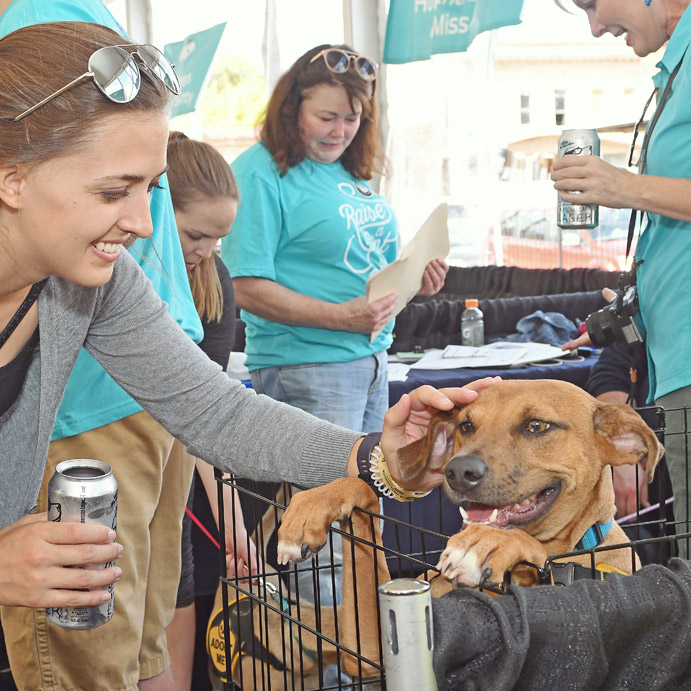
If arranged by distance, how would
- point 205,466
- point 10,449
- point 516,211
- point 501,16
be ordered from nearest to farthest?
point 10,449 → point 205,466 → point 501,16 → point 516,211

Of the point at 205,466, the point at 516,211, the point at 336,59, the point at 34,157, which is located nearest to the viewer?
the point at 34,157

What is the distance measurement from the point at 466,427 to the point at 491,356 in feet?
5.76

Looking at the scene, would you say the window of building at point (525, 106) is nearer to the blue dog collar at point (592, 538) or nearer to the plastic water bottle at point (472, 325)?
the plastic water bottle at point (472, 325)

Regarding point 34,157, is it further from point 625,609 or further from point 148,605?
point 148,605

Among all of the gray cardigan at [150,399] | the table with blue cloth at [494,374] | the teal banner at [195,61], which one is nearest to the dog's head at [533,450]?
the gray cardigan at [150,399]

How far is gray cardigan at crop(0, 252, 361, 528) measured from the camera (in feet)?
4.75

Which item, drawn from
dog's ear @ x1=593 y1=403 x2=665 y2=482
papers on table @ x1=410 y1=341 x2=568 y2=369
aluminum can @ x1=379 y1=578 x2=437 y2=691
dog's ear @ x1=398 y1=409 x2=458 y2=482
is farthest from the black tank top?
papers on table @ x1=410 y1=341 x2=568 y2=369

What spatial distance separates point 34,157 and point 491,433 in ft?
3.08

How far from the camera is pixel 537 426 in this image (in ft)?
5.46

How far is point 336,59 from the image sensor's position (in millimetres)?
2693

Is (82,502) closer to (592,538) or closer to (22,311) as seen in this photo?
(22,311)

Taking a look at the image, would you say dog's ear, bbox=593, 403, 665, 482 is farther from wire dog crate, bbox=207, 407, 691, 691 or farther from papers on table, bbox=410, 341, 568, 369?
papers on table, bbox=410, 341, 568, 369

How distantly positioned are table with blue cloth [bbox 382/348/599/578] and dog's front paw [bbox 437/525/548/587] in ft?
4.50

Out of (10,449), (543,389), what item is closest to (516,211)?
(543,389)
